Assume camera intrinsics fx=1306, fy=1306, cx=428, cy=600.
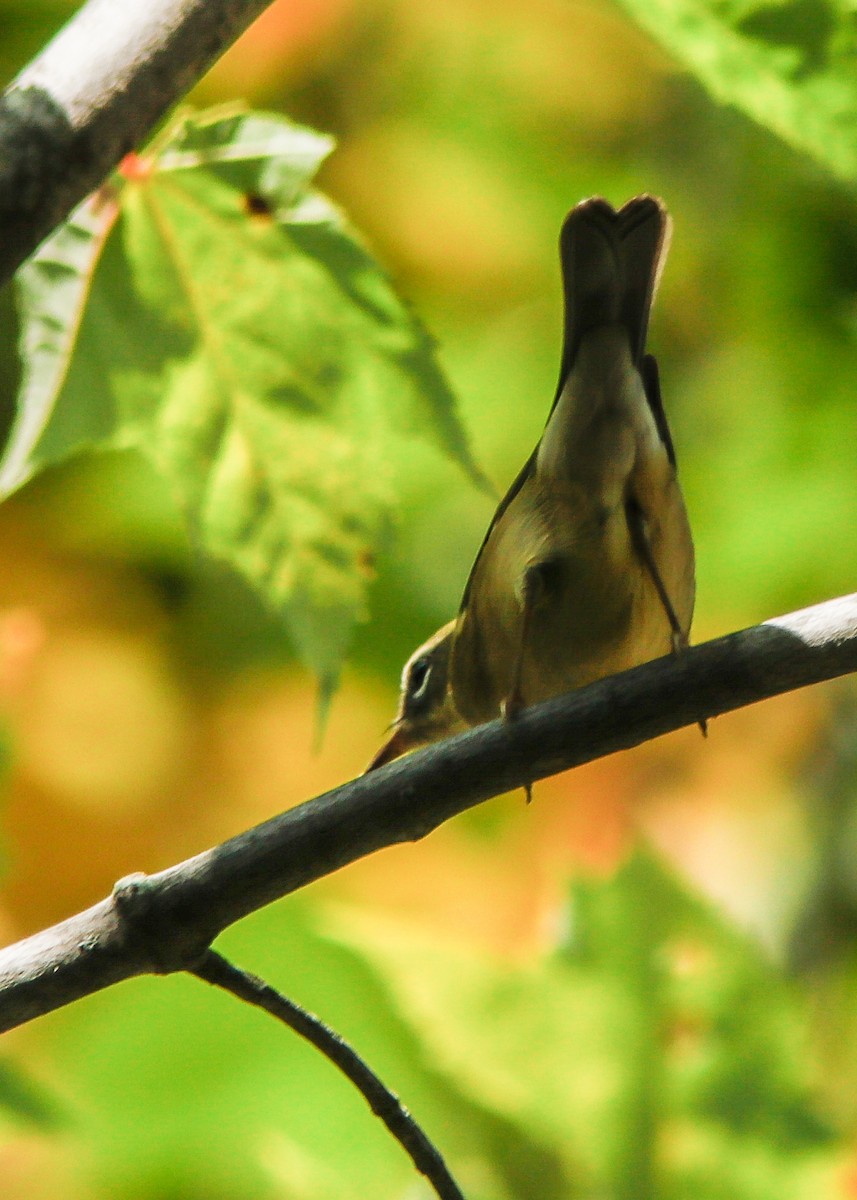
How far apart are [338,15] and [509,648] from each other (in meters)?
2.19

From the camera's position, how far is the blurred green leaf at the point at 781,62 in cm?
137

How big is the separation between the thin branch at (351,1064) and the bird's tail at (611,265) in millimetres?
1113

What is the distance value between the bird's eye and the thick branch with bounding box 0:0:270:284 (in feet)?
5.06

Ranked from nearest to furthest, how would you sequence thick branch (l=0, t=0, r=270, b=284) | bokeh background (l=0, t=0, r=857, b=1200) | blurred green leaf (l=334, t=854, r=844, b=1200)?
thick branch (l=0, t=0, r=270, b=284) < blurred green leaf (l=334, t=854, r=844, b=1200) < bokeh background (l=0, t=0, r=857, b=1200)

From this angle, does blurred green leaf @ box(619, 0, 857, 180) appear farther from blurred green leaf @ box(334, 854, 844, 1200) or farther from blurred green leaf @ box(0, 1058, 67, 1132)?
blurred green leaf @ box(0, 1058, 67, 1132)

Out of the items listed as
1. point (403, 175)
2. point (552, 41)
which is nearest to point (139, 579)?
point (403, 175)

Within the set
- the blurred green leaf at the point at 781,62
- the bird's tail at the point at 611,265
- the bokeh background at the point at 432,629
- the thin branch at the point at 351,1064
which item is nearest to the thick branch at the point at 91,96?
the blurred green leaf at the point at 781,62

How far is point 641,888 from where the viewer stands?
2.41m

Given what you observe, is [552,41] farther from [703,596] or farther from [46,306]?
[46,306]

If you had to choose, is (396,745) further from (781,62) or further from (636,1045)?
(781,62)

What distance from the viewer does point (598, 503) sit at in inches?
78.0

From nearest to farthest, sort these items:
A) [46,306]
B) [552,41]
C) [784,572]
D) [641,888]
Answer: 1. [46,306]
2. [641,888]
3. [784,572]
4. [552,41]

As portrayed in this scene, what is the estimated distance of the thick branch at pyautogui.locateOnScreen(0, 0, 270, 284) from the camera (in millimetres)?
996

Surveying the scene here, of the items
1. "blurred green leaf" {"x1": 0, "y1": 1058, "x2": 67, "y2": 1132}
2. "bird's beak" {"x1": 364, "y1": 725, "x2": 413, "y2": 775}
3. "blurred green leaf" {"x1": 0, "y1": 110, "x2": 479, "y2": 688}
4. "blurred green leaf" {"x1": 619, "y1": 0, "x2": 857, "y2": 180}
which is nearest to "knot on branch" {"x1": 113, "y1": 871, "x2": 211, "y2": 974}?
"blurred green leaf" {"x1": 0, "y1": 110, "x2": 479, "y2": 688}
